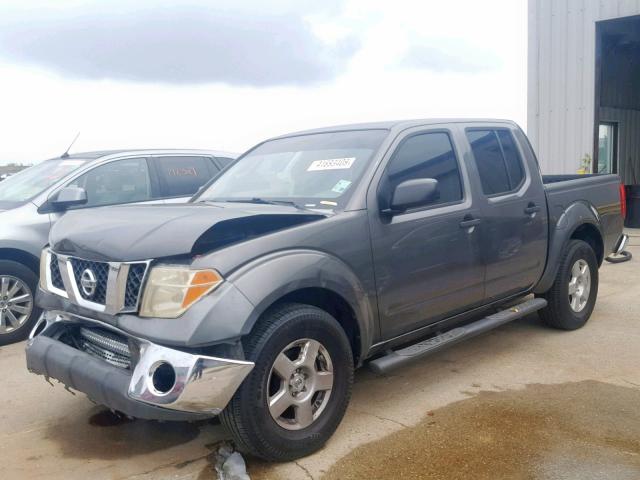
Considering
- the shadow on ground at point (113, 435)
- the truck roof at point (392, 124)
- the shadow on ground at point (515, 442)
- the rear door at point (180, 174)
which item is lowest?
the shadow on ground at point (515, 442)

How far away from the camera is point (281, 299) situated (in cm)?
325

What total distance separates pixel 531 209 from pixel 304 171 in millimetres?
1909

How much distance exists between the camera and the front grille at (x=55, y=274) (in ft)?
11.8

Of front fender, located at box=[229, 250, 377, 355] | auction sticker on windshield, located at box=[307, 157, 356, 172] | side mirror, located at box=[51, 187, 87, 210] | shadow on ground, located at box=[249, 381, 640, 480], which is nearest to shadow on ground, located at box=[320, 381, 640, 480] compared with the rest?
shadow on ground, located at box=[249, 381, 640, 480]

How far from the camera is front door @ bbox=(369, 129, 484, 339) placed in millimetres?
3727

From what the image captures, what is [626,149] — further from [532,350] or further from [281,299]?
[281,299]

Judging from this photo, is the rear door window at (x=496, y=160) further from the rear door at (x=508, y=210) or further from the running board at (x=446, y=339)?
the running board at (x=446, y=339)

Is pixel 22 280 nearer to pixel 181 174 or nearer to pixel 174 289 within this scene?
pixel 181 174

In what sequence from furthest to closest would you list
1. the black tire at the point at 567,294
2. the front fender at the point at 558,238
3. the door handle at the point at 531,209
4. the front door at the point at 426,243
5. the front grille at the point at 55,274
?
1. the black tire at the point at 567,294
2. the front fender at the point at 558,238
3. the door handle at the point at 531,209
4. the front door at the point at 426,243
5. the front grille at the point at 55,274

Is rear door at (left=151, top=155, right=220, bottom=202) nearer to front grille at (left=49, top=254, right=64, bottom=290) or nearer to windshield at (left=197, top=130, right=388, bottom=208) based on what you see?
windshield at (left=197, top=130, right=388, bottom=208)

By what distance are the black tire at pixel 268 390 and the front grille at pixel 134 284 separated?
58cm

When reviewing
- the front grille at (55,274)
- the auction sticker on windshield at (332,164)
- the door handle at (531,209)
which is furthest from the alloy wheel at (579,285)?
the front grille at (55,274)

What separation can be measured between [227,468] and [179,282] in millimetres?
977

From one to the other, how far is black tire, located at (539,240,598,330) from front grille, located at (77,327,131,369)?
3615mm
